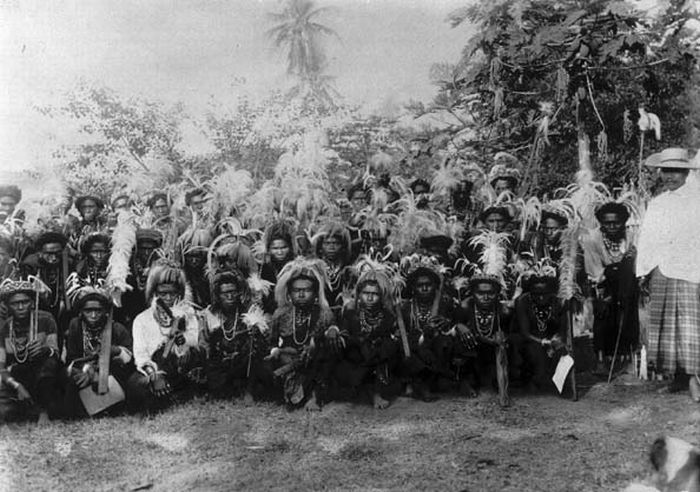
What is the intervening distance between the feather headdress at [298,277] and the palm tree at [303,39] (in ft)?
8.76

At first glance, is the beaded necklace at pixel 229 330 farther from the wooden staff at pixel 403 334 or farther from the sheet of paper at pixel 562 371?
the sheet of paper at pixel 562 371

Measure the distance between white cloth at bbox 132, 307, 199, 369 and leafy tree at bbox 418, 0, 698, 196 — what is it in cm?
369

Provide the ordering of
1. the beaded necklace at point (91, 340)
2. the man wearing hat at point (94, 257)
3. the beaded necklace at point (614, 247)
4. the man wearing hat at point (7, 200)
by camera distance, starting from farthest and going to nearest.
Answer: the beaded necklace at point (614, 247) → the man wearing hat at point (7, 200) → the man wearing hat at point (94, 257) → the beaded necklace at point (91, 340)

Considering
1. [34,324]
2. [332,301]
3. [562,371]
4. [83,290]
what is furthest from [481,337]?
[34,324]

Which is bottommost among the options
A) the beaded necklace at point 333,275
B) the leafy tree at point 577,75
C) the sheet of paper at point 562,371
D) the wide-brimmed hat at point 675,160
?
the sheet of paper at point 562,371

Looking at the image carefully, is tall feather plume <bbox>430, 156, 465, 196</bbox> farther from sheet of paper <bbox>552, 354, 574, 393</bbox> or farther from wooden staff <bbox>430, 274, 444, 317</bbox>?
sheet of paper <bbox>552, 354, 574, 393</bbox>

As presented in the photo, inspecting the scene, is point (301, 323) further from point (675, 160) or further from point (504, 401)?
point (675, 160)

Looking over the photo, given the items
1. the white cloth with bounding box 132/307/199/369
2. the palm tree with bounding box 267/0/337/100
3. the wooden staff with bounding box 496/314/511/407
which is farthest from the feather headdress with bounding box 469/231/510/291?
the palm tree with bounding box 267/0/337/100

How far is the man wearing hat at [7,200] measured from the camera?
622 centimetres

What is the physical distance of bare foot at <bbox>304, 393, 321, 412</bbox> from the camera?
5516 mm

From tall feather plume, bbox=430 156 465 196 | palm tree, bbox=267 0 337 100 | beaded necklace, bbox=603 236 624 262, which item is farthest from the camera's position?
palm tree, bbox=267 0 337 100

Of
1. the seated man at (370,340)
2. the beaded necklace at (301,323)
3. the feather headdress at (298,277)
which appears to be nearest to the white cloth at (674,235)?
the seated man at (370,340)

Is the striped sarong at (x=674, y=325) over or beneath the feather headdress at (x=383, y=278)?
beneath

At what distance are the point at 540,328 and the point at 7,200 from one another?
15.8ft
